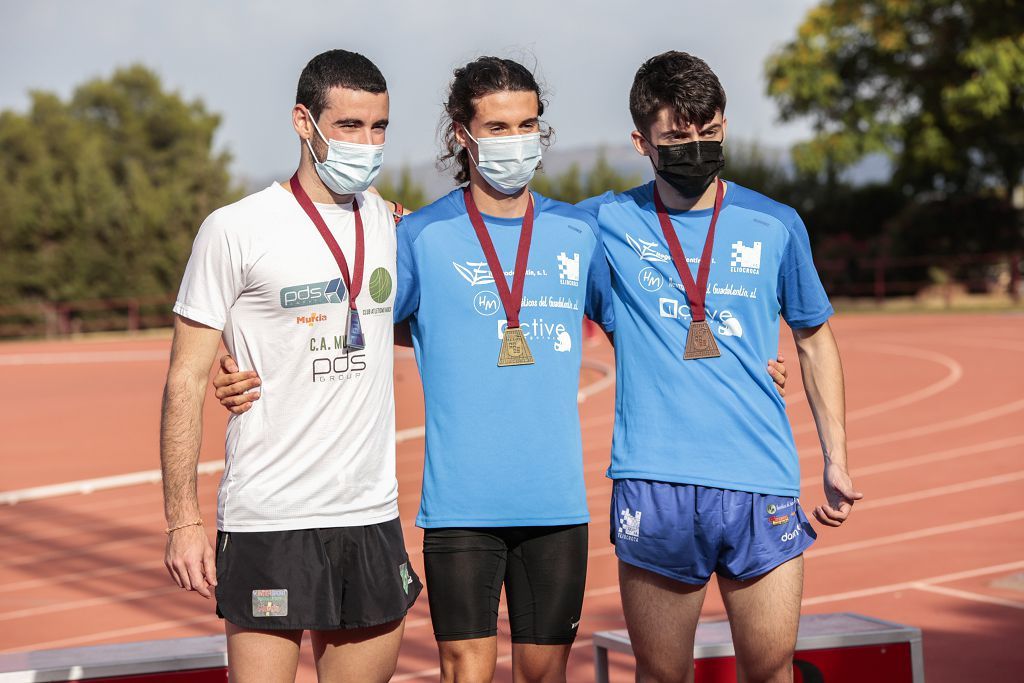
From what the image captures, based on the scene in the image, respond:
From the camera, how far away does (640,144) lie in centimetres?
390

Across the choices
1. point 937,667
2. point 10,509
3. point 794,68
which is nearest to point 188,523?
point 937,667

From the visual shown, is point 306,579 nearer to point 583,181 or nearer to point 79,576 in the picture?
point 79,576

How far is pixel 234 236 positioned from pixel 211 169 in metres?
42.9

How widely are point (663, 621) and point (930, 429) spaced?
10777 millimetres

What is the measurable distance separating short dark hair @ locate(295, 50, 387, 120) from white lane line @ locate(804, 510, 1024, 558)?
5772 millimetres

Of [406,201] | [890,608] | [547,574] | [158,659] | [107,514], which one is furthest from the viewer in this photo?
[406,201]

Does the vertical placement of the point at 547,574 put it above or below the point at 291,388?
below

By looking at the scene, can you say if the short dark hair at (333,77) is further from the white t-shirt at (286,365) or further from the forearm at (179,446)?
the forearm at (179,446)

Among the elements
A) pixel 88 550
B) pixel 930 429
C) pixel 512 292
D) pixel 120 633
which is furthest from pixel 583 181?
pixel 512 292

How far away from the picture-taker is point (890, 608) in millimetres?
7254

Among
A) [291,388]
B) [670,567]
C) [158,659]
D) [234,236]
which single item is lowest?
[158,659]

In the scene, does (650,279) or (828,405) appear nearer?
(650,279)

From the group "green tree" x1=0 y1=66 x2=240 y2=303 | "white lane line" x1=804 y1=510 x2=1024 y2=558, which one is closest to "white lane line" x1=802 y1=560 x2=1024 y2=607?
"white lane line" x1=804 y1=510 x2=1024 y2=558

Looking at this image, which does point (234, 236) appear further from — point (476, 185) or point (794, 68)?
point (794, 68)
